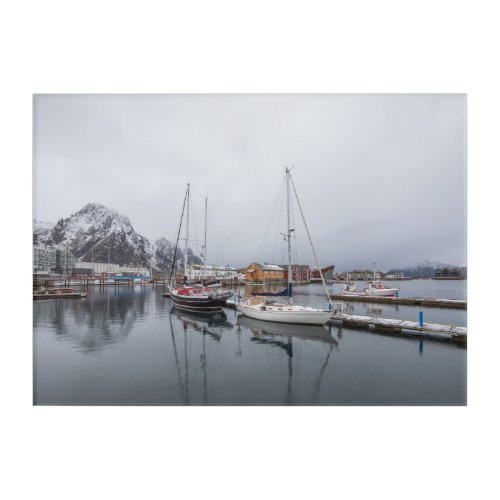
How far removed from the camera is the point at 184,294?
572 inches

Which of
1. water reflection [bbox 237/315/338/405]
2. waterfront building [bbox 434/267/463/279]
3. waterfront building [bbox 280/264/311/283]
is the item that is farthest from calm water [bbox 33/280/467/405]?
waterfront building [bbox 280/264/311/283]

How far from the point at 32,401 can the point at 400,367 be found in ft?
26.7

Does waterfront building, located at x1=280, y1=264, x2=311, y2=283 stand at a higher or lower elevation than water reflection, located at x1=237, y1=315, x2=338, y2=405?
lower

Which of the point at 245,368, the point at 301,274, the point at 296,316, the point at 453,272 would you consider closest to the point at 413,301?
the point at 453,272

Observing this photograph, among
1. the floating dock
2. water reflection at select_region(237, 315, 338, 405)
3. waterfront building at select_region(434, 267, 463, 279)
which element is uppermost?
waterfront building at select_region(434, 267, 463, 279)

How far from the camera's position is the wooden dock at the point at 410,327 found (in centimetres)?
758

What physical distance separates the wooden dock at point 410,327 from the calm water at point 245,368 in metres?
0.64

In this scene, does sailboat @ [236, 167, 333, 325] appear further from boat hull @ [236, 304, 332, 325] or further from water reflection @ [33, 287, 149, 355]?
water reflection @ [33, 287, 149, 355]

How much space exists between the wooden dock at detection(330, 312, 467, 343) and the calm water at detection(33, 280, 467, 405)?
0.64 m

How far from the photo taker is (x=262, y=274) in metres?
44.2

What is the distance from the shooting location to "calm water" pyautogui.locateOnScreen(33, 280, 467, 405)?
4246mm

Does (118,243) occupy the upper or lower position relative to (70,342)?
upper

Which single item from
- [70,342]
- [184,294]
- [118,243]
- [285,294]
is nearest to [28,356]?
[70,342]

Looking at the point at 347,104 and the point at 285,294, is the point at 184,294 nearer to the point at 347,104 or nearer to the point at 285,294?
the point at 285,294
